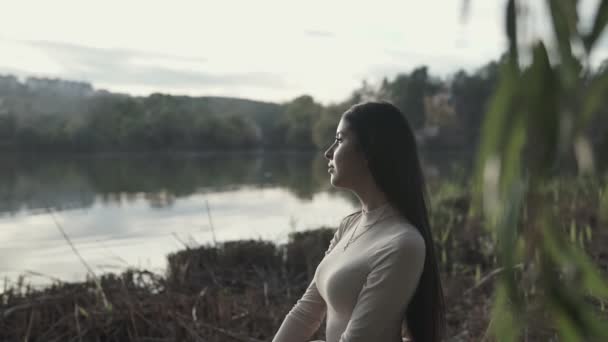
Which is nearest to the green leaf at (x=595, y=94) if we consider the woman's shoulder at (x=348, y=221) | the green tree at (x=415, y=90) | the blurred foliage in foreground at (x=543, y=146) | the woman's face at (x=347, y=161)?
the blurred foliage in foreground at (x=543, y=146)

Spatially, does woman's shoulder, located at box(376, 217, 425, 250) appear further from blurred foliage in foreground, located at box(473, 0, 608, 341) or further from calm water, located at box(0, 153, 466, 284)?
calm water, located at box(0, 153, 466, 284)

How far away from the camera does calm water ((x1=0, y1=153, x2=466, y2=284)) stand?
5.88 metres

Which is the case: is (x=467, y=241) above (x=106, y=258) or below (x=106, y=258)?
above

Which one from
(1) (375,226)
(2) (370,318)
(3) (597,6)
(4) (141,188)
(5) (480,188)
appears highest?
(3) (597,6)

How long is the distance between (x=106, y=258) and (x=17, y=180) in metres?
12.6

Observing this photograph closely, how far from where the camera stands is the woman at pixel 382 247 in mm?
1279

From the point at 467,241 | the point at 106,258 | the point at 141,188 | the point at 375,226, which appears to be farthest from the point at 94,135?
the point at 375,226

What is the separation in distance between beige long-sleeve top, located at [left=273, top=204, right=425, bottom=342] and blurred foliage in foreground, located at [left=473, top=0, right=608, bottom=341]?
87 cm

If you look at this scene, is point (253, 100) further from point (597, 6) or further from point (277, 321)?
point (597, 6)

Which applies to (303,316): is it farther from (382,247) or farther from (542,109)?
(542,109)

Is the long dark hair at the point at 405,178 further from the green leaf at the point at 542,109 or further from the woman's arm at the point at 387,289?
the green leaf at the point at 542,109

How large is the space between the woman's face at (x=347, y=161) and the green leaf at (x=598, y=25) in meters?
1.06

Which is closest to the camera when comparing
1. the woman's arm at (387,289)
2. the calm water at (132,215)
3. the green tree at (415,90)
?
the woman's arm at (387,289)

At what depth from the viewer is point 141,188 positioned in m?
15.7
